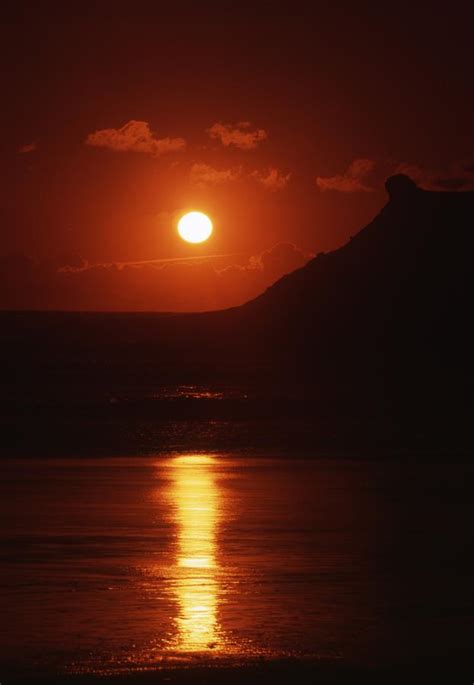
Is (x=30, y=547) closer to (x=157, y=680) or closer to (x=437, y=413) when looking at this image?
(x=157, y=680)

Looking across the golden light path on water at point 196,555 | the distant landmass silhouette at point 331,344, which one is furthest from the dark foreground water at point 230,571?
the distant landmass silhouette at point 331,344

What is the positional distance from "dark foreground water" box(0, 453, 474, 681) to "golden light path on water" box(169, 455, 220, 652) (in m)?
0.03

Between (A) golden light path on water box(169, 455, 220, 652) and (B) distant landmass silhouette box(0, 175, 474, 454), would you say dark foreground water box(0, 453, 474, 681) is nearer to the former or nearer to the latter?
(A) golden light path on water box(169, 455, 220, 652)

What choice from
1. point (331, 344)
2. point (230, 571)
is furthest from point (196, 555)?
point (331, 344)

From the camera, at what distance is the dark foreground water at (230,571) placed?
12.1 metres

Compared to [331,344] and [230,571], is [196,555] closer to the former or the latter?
[230,571]

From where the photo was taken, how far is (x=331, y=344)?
99562 mm

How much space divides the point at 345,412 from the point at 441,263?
211ft

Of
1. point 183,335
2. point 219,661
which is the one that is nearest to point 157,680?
point 219,661

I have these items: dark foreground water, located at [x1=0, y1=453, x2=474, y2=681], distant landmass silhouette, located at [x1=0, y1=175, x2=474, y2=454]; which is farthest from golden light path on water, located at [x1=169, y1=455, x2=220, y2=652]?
distant landmass silhouette, located at [x1=0, y1=175, x2=474, y2=454]

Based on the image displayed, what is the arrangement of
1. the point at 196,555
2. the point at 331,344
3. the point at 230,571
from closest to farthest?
the point at 230,571 → the point at 196,555 → the point at 331,344

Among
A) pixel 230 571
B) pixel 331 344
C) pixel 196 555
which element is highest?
pixel 331 344

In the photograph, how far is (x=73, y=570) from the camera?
1592 centimetres

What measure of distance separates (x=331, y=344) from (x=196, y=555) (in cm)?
8269
